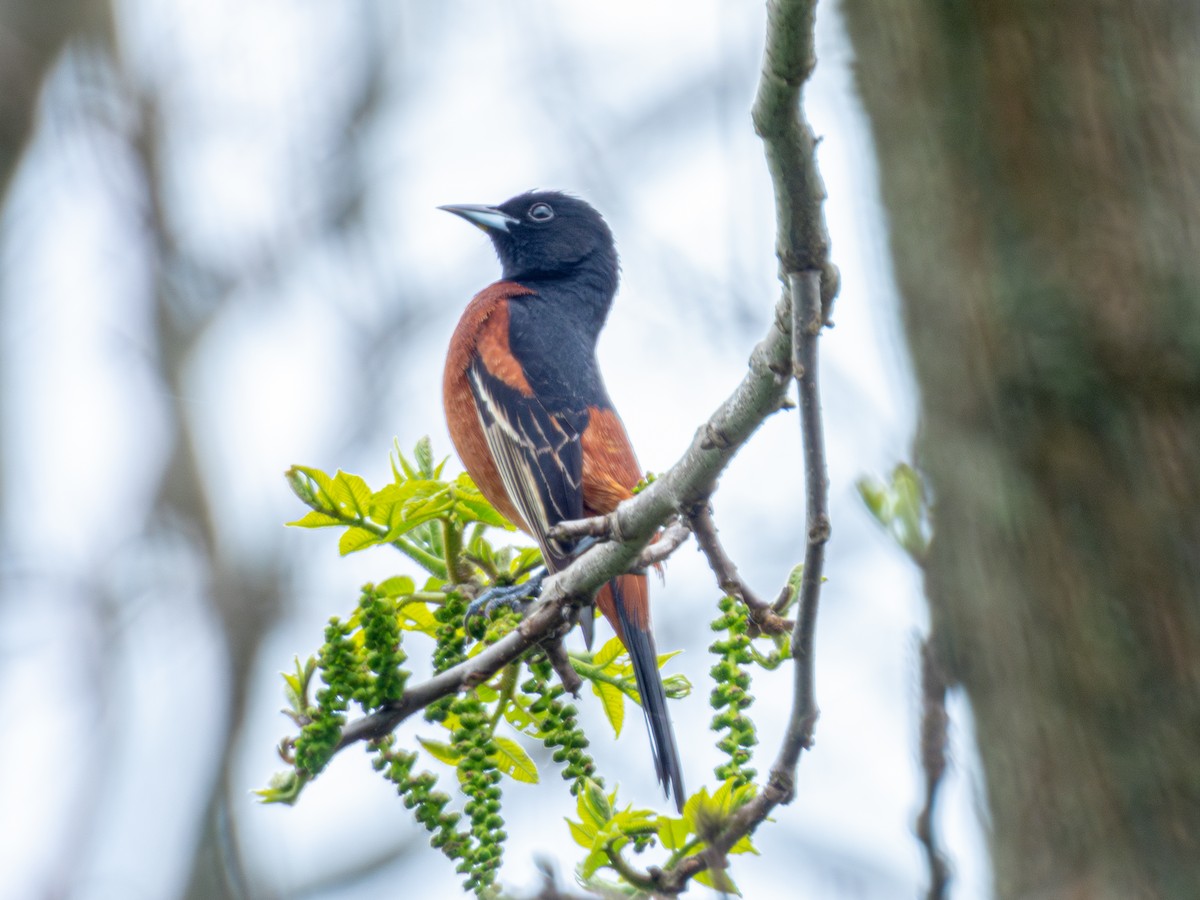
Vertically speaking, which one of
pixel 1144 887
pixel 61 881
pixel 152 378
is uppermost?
pixel 152 378

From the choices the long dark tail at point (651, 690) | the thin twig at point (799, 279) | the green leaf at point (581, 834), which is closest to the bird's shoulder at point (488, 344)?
the long dark tail at point (651, 690)

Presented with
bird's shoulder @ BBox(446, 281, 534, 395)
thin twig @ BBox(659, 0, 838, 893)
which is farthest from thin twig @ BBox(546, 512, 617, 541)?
bird's shoulder @ BBox(446, 281, 534, 395)

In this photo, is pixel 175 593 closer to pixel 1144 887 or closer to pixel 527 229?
pixel 527 229

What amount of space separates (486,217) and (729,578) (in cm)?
434

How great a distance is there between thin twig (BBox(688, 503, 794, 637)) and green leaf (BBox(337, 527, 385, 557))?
80 cm

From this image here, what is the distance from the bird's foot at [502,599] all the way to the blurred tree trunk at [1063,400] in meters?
1.58

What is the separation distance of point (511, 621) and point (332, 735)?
575mm

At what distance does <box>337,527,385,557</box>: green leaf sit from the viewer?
117 inches

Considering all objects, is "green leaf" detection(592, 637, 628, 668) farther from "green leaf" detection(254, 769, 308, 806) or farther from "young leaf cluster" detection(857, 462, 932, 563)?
"young leaf cluster" detection(857, 462, 932, 563)

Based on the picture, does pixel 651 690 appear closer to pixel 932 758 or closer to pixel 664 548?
pixel 664 548

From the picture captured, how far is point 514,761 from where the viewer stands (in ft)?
9.52

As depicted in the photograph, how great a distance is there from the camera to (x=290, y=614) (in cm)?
824

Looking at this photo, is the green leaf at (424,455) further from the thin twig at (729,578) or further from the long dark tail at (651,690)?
the thin twig at (729,578)

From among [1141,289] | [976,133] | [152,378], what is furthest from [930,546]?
[152,378]
